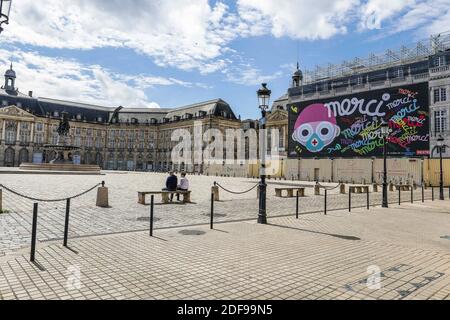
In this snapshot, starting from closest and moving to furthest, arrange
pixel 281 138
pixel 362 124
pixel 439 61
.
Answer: pixel 439 61, pixel 362 124, pixel 281 138

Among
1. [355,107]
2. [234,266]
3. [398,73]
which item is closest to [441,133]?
[398,73]

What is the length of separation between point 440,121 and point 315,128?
57.4 ft

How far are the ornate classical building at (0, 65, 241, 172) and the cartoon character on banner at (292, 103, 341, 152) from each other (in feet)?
109

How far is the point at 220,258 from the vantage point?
635 centimetres

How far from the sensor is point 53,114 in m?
93.7

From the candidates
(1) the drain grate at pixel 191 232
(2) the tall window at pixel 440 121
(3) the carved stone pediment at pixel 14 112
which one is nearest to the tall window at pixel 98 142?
(3) the carved stone pediment at pixel 14 112

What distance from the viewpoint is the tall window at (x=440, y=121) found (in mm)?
39844

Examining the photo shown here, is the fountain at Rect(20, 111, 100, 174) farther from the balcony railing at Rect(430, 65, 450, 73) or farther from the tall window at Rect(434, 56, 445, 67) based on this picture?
the tall window at Rect(434, 56, 445, 67)

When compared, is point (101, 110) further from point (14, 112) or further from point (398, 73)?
point (398, 73)

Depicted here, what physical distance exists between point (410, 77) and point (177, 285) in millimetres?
47563

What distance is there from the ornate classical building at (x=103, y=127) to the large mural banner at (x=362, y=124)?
111 ft

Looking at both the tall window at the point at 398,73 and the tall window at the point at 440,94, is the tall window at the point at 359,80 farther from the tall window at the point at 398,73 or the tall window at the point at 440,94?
the tall window at the point at 440,94

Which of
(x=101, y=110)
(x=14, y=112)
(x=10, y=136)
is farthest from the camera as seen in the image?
(x=101, y=110)
